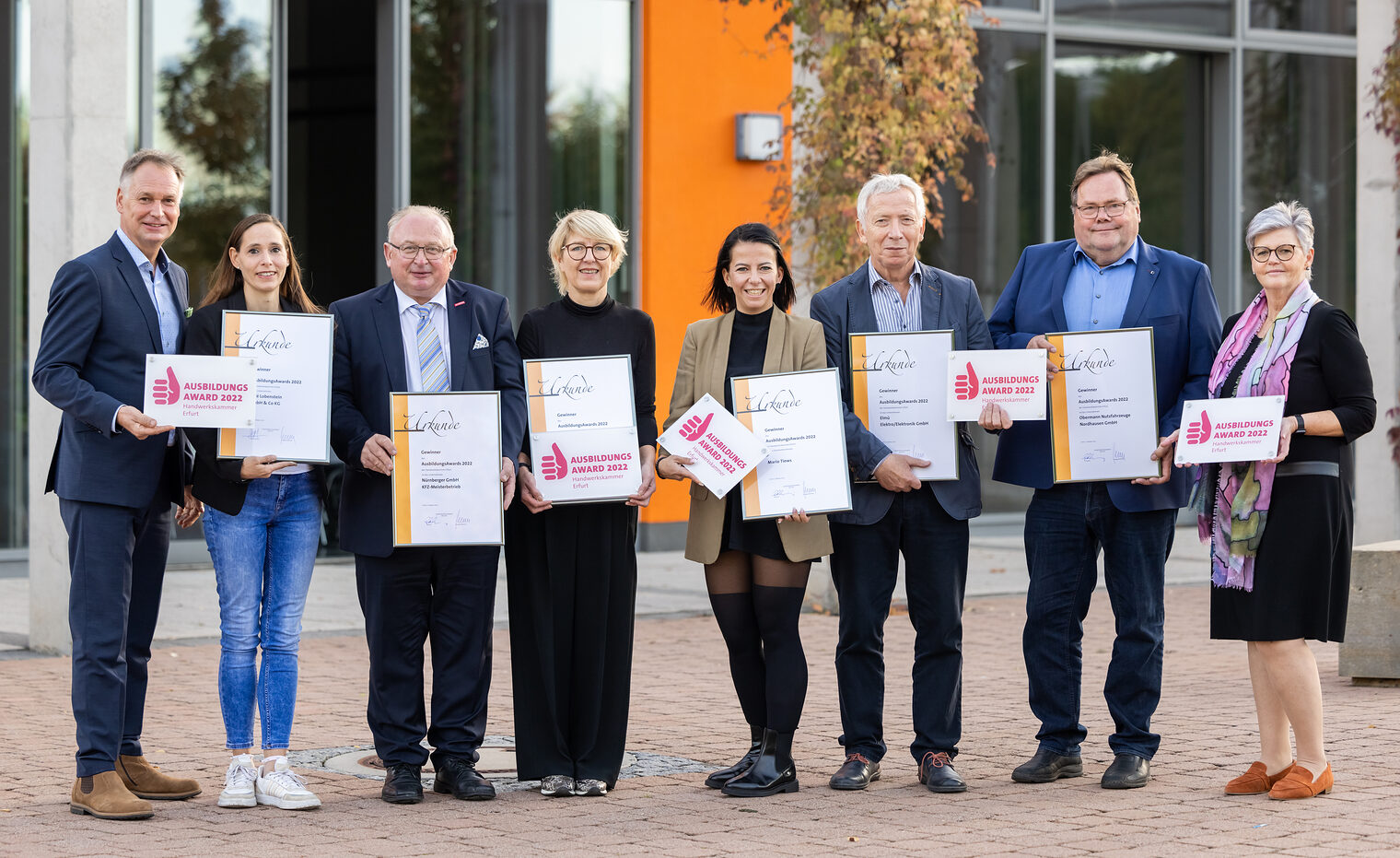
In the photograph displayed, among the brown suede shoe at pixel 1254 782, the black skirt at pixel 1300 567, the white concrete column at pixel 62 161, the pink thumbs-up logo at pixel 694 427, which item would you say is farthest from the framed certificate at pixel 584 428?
the white concrete column at pixel 62 161

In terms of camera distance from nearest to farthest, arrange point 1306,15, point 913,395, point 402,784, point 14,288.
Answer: point 402,784, point 913,395, point 14,288, point 1306,15

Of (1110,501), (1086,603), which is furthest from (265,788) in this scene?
(1110,501)

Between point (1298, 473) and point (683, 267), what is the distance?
28.1 feet

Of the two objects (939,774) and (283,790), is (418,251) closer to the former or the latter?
(283,790)

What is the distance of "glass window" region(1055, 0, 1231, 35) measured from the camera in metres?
15.8

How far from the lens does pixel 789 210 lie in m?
11.3

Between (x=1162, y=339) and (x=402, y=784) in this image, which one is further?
(x=1162, y=339)

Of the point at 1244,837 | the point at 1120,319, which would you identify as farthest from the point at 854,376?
the point at 1244,837

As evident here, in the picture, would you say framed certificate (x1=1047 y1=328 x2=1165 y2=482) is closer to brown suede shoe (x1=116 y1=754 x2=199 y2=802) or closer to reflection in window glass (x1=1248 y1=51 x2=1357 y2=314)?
brown suede shoe (x1=116 y1=754 x2=199 y2=802)

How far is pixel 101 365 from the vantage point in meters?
5.66

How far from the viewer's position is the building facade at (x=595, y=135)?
1033 centimetres

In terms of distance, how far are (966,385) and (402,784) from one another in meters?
2.36

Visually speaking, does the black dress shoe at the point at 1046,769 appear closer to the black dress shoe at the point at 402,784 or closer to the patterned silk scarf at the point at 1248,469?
the patterned silk scarf at the point at 1248,469

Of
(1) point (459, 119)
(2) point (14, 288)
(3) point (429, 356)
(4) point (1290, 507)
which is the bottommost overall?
(4) point (1290, 507)
